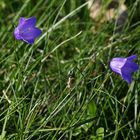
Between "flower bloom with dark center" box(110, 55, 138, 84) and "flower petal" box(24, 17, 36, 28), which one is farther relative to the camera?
"flower petal" box(24, 17, 36, 28)

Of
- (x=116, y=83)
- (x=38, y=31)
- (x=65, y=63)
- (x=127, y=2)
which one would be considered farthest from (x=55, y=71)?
(x=127, y=2)

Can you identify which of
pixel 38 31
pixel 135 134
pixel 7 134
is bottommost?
pixel 135 134

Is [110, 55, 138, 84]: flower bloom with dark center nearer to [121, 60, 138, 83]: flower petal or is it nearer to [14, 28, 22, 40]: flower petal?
[121, 60, 138, 83]: flower petal

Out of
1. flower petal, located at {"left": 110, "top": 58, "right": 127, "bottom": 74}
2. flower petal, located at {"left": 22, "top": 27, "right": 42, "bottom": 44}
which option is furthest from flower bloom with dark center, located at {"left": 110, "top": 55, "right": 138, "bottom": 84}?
flower petal, located at {"left": 22, "top": 27, "right": 42, "bottom": 44}

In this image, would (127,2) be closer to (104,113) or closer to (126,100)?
(126,100)

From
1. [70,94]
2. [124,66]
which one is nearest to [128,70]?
[124,66]

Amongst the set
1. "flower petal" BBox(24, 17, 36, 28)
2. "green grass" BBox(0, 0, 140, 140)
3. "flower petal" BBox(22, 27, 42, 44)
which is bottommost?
"green grass" BBox(0, 0, 140, 140)

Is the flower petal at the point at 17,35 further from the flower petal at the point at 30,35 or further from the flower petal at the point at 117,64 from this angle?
the flower petal at the point at 117,64
